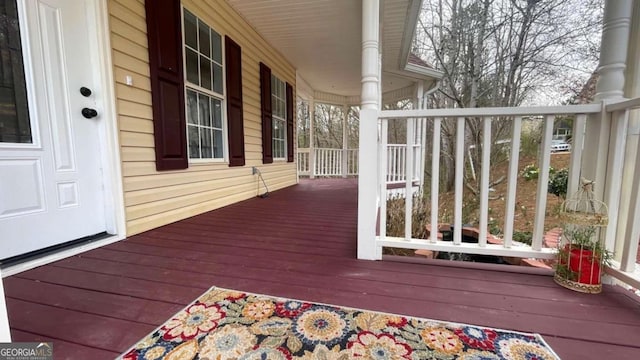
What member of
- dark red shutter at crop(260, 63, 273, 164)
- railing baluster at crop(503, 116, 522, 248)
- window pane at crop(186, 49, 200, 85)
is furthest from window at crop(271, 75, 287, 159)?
railing baluster at crop(503, 116, 522, 248)

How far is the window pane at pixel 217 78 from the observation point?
11.6 feet

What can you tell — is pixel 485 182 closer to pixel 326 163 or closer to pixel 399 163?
pixel 399 163

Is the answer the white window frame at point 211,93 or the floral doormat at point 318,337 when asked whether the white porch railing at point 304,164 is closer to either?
the white window frame at point 211,93

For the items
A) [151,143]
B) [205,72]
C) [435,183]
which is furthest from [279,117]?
[435,183]

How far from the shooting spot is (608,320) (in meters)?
1.16

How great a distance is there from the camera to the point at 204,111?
337 centimetres

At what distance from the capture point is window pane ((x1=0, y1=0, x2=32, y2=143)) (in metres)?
1.62

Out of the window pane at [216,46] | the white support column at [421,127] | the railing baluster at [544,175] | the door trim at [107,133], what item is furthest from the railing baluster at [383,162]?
the white support column at [421,127]

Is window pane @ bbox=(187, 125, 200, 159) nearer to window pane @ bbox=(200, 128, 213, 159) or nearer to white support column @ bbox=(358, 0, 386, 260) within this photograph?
window pane @ bbox=(200, 128, 213, 159)

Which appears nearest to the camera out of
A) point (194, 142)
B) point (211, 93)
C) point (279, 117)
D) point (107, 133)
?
point (107, 133)

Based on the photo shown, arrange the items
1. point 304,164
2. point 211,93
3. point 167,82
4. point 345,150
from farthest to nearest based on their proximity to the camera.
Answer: point 304,164
point 345,150
point 211,93
point 167,82

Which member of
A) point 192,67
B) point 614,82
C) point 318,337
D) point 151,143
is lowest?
point 318,337

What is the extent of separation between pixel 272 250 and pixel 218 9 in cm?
330

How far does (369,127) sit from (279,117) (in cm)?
435
